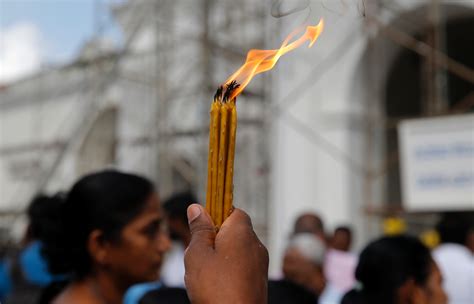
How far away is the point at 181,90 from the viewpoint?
31.9 feet

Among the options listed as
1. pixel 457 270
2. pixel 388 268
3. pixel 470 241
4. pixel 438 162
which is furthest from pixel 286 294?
pixel 438 162

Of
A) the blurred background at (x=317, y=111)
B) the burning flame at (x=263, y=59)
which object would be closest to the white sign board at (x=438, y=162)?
the blurred background at (x=317, y=111)

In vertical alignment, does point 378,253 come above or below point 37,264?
above

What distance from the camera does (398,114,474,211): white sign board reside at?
204 inches

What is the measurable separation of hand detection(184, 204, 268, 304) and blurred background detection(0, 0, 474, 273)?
4.49m

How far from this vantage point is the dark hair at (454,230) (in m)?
3.95

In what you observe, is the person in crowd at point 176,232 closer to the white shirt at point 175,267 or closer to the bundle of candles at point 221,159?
the white shirt at point 175,267

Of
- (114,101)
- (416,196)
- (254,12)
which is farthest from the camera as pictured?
(114,101)

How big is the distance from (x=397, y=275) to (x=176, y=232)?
1497mm

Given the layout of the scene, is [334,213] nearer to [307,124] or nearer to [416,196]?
[307,124]

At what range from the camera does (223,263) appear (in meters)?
0.90

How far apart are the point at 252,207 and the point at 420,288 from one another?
21.7 ft

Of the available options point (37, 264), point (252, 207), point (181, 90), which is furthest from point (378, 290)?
point (181, 90)

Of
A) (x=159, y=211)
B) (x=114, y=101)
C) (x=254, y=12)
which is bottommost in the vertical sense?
(x=159, y=211)
